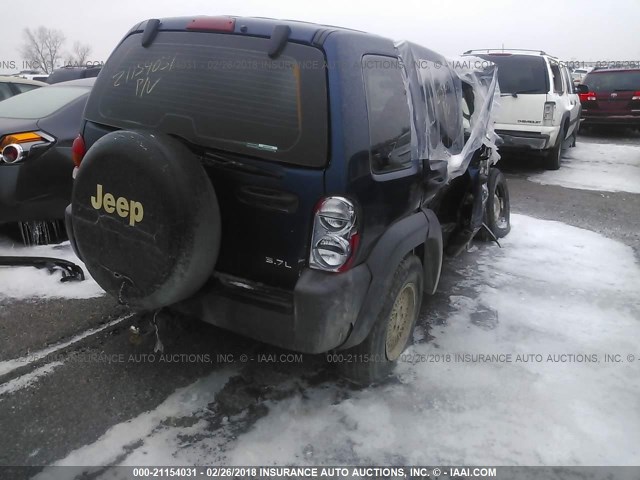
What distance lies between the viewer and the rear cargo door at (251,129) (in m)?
2.29

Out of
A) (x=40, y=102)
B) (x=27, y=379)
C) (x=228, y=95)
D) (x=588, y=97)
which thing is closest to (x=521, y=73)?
(x=588, y=97)

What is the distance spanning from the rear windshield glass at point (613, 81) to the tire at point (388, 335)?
42.9 ft

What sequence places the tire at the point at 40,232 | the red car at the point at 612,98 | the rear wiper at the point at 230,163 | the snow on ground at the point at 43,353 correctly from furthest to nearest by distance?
the red car at the point at 612,98, the tire at the point at 40,232, the snow on ground at the point at 43,353, the rear wiper at the point at 230,163

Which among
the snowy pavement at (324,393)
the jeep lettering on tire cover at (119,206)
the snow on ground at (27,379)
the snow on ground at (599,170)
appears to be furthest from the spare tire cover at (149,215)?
the snow on ground at (599,170)

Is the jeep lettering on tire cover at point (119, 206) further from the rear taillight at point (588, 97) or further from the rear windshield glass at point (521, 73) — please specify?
the rear taillight at point (588, 97)

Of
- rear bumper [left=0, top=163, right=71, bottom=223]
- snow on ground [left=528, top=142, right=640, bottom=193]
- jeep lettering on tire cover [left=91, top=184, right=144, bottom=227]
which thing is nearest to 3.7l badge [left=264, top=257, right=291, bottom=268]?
jeep lettering on tire cover [left=91, top=184, right=144, bottom=227]

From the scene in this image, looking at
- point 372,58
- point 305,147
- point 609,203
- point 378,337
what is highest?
point 372,58

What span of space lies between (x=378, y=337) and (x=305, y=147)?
110cm

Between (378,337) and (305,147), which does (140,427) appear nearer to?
(378,337)

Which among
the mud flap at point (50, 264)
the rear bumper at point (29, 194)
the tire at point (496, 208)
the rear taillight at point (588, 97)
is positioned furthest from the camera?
the rear taillight at point (588, 97)

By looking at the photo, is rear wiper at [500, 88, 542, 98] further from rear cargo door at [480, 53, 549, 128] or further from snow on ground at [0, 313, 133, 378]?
snow on ground at [0, 313, 133, 378]

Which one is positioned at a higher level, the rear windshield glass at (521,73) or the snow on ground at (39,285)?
the rear windshield glass at (521,73)

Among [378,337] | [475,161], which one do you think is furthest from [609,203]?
[378,337]

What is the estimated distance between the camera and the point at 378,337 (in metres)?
2.71
